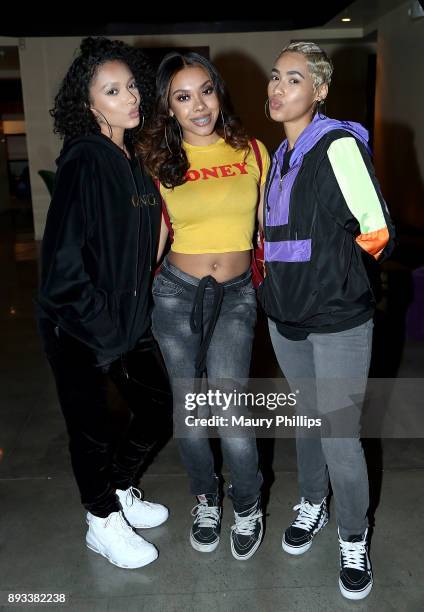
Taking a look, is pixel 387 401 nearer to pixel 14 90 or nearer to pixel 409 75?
pixel 409 75

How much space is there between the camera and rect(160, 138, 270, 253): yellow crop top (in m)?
1.95

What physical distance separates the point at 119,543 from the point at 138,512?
9.4 inches

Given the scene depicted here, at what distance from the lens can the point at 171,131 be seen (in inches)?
79.5

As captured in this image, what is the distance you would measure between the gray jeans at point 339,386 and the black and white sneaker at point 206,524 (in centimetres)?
48

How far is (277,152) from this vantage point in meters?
1.91

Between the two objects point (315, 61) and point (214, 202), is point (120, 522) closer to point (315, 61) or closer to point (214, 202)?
point (214, 202)

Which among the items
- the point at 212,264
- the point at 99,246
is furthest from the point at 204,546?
the point at 99,246

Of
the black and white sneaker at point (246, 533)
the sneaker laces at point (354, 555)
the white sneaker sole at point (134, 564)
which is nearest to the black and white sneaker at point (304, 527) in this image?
the black and white sneaker at point (246, 533)

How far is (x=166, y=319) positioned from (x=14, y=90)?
52.5 feet

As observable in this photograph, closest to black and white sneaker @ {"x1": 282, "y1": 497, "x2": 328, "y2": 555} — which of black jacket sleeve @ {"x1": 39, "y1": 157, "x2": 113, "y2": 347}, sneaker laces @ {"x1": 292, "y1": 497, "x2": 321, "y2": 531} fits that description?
sneaker laces @ {"x1": 292, "y1": 497, "x2": 321, "y2": 531}

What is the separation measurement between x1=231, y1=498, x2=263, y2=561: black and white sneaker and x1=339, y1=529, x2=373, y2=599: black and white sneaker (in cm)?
32

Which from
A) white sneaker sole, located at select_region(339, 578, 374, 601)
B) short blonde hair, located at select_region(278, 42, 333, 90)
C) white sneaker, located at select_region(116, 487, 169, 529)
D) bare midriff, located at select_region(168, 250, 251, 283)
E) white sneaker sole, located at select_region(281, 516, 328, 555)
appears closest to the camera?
short blonde hair, located at select_region(278, 42, 333, 90)

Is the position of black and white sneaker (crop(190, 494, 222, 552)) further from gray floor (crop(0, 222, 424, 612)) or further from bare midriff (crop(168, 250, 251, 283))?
bare midriff (crop(168, 250, 251, 283))

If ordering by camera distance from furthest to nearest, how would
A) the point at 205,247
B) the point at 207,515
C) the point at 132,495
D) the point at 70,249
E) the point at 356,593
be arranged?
the point at 132,495 → the point at 207,515 → the point at 205,247 → the point at 356,593 → the point at 70,249
